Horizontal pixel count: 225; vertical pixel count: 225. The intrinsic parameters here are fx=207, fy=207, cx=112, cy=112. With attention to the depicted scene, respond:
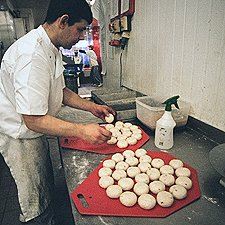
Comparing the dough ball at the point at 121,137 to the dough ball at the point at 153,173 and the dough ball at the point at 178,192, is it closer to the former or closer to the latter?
the dough ball at the point at 153,173

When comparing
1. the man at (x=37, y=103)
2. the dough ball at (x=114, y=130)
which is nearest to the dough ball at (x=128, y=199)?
the man at (x=37, y=103)

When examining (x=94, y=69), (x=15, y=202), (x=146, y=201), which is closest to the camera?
(x=146, y=201)

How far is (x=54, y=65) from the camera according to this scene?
1.18m

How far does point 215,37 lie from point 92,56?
23.6 feet

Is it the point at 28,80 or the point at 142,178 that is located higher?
the point at 28,80

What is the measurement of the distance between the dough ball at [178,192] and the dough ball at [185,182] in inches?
0.9

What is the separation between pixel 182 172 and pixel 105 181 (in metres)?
0.35

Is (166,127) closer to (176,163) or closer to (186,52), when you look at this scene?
(176,163)

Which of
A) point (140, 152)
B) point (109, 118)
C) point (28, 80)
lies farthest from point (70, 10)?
point (140, 152)

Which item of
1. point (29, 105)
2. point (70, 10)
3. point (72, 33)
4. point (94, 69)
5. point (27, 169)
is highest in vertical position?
point (70, 10)

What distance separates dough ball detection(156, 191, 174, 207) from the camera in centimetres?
75

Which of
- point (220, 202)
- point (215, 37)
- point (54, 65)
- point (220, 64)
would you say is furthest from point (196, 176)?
point (54, 65)

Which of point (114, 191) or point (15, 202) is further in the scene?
point (15, 202)

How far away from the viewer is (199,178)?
3.01ft
